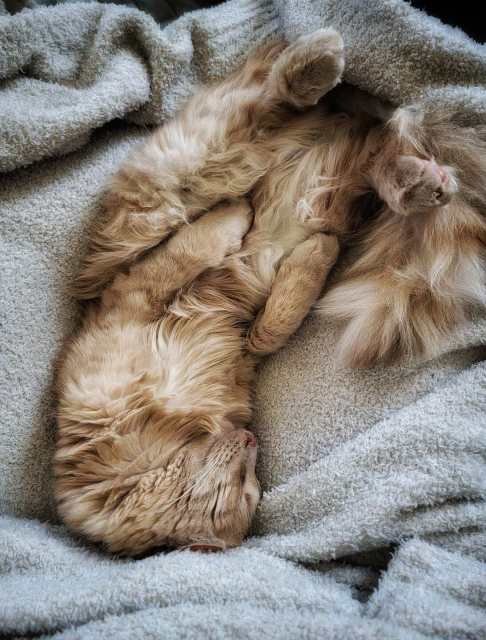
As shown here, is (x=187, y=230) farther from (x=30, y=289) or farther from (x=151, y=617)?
(x=151, y=617)

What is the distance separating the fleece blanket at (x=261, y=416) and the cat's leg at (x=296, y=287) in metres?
0.12

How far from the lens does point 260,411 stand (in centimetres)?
164

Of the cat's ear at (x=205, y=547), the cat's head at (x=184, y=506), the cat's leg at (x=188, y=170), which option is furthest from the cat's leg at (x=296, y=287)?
the cat's ear at (x=205, y=547)

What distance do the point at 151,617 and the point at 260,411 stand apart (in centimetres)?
68

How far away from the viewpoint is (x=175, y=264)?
151 cm

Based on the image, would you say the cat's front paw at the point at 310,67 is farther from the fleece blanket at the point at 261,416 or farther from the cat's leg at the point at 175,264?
the cat's leg at the point at 175,264

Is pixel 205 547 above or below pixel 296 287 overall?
below

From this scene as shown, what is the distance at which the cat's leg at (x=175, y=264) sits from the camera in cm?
151

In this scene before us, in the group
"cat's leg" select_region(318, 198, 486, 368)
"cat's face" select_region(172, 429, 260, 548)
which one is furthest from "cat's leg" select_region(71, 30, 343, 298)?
"cat's face" select_region(172, 429, 260, 548)

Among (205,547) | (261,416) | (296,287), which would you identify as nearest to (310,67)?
(296,287)

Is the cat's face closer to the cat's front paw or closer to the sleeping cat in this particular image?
the sleeping cat

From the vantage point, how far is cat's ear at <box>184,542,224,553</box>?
1.34m

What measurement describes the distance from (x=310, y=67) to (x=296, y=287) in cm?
62

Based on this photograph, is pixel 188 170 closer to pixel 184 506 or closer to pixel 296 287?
pixel 296 287
